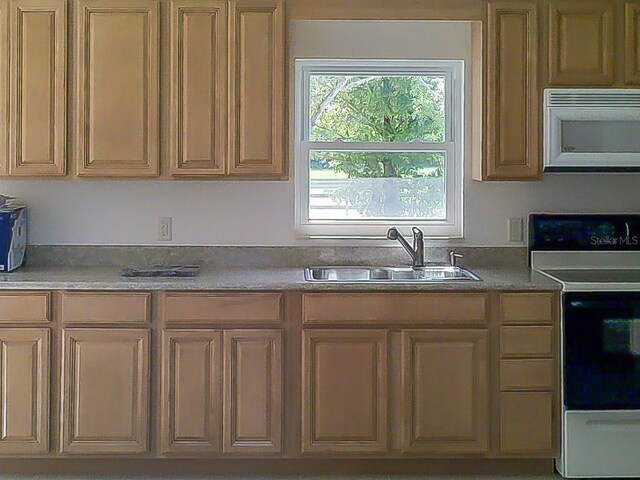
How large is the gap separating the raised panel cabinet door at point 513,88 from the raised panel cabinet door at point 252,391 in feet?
4.33

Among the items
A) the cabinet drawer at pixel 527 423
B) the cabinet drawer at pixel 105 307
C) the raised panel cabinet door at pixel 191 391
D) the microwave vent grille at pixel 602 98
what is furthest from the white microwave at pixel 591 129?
the cabinet drawer at pixel 105 307

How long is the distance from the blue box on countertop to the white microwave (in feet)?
7.92

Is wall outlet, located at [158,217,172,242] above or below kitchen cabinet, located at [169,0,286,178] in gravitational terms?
below

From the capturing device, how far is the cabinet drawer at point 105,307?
3.33 m

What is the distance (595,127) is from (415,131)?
88cm

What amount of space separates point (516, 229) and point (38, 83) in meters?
2.33

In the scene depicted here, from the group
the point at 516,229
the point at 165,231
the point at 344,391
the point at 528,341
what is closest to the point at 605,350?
the point at 528,341

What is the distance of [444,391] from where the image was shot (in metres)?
3.38

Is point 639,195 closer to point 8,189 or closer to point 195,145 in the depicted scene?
point 195,145

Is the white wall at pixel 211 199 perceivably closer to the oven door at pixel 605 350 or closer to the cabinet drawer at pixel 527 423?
the oven door at pixel 605 350

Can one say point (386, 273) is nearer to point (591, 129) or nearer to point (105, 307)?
point (591, 129)

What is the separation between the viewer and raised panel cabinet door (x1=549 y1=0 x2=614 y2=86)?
11.8 ft

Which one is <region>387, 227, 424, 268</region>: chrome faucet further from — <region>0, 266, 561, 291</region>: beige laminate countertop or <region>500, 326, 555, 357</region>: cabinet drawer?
<region>500, 326, 555, 357</region>: cabinet drawer

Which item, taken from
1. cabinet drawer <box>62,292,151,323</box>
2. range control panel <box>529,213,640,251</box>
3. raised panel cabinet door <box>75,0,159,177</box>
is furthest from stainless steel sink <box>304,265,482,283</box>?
raised panel cabinet door <box>75,0,159,177</box>
